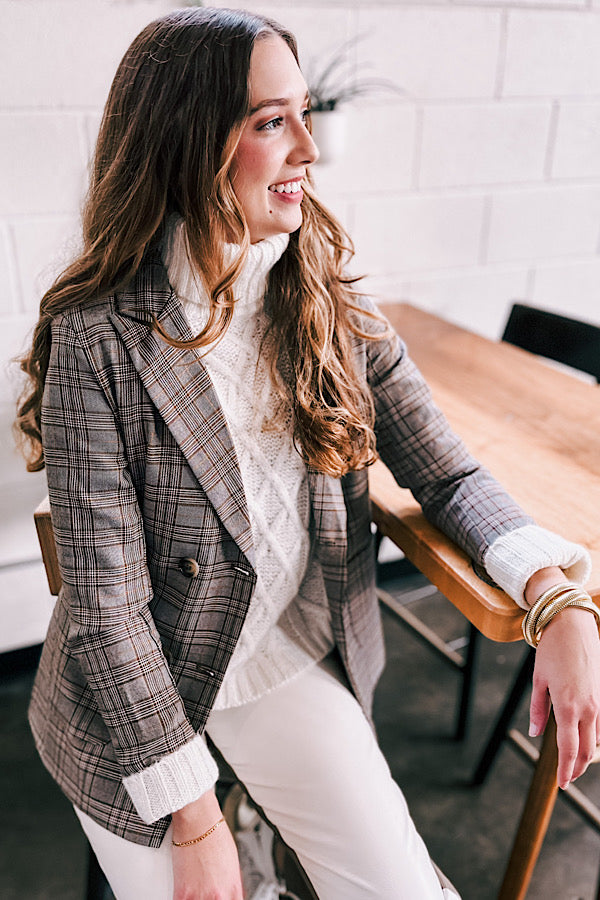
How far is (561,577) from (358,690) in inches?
13.2

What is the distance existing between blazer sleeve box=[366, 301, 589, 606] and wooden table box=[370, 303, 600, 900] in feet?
0.12

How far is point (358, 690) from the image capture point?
974 mm

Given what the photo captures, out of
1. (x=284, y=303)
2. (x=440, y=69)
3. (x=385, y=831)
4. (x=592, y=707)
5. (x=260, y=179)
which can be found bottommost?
(x=385, y=831)

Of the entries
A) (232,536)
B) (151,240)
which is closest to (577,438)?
(232,536)

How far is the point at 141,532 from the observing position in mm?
804

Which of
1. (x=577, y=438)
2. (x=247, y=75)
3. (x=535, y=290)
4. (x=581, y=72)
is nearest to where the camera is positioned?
(x=247, y=75)

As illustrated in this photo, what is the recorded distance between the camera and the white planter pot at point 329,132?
4.90 ft

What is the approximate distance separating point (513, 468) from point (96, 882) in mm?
823

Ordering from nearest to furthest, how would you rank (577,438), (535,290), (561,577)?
(561,577), (577,438), (535,290)

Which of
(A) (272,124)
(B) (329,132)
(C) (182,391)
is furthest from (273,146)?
(B) (329,132)

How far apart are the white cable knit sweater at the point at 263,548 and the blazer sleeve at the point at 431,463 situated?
1.3 inches

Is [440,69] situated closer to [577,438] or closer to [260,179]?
[577,438]

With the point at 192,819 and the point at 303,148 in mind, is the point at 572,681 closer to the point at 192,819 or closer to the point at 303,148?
the point at 192,819

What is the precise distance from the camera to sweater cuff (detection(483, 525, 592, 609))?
781 mm
